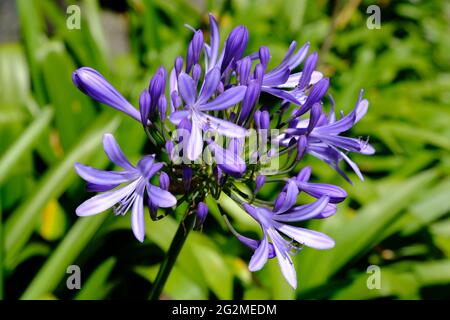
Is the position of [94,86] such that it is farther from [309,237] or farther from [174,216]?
[174,216]

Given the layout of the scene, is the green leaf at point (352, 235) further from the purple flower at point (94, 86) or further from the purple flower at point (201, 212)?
the purple flower at point (94, 86)

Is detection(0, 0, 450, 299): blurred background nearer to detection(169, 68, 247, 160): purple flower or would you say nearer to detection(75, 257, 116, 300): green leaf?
detection(75, 257, 116, 300): green leaf

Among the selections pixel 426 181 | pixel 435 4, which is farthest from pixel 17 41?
pixel 435 4

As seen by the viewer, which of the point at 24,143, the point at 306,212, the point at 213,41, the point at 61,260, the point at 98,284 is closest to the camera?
the point at 306,212

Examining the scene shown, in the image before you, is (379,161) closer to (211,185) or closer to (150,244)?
(150,244)

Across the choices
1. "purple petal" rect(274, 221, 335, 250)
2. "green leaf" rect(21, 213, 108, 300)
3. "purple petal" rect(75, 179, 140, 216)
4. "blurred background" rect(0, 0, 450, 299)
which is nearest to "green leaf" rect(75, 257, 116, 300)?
"blurred background" rect(0, 0, 450, 299)

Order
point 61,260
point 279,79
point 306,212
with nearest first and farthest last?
point 306,212 < point 279,79 < point 61,260

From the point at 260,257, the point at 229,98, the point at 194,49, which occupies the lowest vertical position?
the point at 260,257

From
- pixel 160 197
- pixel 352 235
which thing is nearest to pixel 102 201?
pixel 160 197

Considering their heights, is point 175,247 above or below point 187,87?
below
